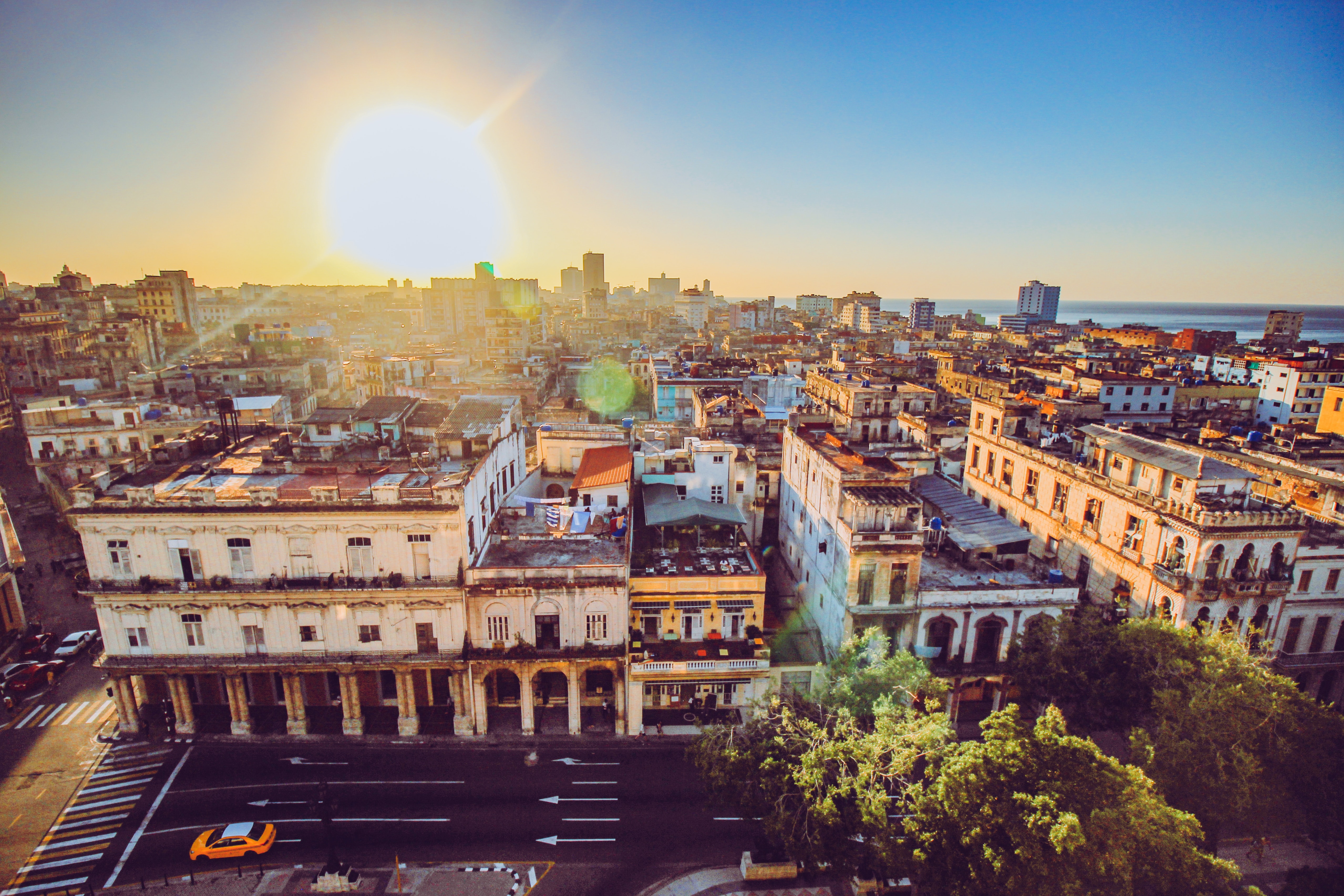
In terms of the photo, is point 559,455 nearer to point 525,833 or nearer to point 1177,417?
point 525,833

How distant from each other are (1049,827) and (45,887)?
43.0 metres

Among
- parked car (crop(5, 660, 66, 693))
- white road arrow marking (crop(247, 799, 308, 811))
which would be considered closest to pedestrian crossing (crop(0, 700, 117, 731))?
parked car (crop(5, 660, 66, 693))

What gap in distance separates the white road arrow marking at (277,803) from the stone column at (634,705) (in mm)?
17421

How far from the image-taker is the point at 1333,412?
252 feet

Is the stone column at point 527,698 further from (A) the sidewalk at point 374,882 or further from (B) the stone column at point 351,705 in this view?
(B) the stone column at point 351,705

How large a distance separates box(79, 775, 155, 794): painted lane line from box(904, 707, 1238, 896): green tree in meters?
40.4

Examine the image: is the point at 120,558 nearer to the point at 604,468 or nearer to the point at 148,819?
the point at 148,819

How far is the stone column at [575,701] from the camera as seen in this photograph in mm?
38688

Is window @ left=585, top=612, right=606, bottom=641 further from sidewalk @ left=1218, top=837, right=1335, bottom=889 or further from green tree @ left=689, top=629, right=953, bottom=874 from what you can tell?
sidewalk @ left=1218, top=837, right=1335, bottom=889

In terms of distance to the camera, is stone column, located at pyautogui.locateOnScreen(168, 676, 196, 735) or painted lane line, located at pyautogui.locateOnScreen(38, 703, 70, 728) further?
painted lane line, located at pyautogui.locateOnScreen(38, 703, 70, 728)

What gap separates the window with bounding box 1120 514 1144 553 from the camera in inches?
1667

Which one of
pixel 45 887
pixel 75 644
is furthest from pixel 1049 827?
pixel 75 644

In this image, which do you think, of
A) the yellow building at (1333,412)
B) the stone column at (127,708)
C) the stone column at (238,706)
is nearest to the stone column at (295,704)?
the stone column at (238,706)

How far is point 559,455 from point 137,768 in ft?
114
